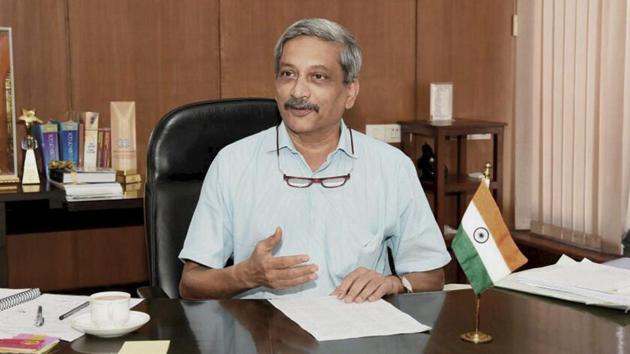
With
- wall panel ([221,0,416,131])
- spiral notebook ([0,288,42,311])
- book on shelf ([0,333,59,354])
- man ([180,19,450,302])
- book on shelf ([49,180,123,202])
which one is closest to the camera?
book on shelf ([0,333,59,354])

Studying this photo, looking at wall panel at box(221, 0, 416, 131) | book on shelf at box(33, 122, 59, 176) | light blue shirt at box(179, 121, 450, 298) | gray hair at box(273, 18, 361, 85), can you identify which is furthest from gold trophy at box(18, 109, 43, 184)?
gray hair at box(273, 18, 361, 85)

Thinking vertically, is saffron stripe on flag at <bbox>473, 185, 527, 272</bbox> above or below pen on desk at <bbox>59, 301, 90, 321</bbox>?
above

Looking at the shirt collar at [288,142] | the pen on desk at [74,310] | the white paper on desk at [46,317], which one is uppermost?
the shirt collar at [288,142]

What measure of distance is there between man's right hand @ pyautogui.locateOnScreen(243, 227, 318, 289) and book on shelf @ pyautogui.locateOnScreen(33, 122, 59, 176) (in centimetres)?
185

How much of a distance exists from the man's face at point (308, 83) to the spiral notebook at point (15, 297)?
750mm

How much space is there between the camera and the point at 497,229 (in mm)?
1509

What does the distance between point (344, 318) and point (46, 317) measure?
0.57 meters

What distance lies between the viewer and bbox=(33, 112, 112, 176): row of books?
3.48 metres

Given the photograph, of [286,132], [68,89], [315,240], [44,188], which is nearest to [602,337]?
[315,240]

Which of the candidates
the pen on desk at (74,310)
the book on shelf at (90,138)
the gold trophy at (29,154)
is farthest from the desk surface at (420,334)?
the book on shelf at (90,138)

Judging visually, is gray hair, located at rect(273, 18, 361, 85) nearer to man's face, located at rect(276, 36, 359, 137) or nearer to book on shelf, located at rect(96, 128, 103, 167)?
man's face, located at rect(276, 36, 359, 137)

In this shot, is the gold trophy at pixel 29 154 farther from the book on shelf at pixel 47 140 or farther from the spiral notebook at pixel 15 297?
the spiral notebook at pixel 15 297

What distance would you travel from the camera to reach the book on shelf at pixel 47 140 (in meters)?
3.47

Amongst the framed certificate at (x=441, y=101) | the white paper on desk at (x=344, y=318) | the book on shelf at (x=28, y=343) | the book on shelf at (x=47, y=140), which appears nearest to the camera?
the book on shelf at (x=28, y=343)
